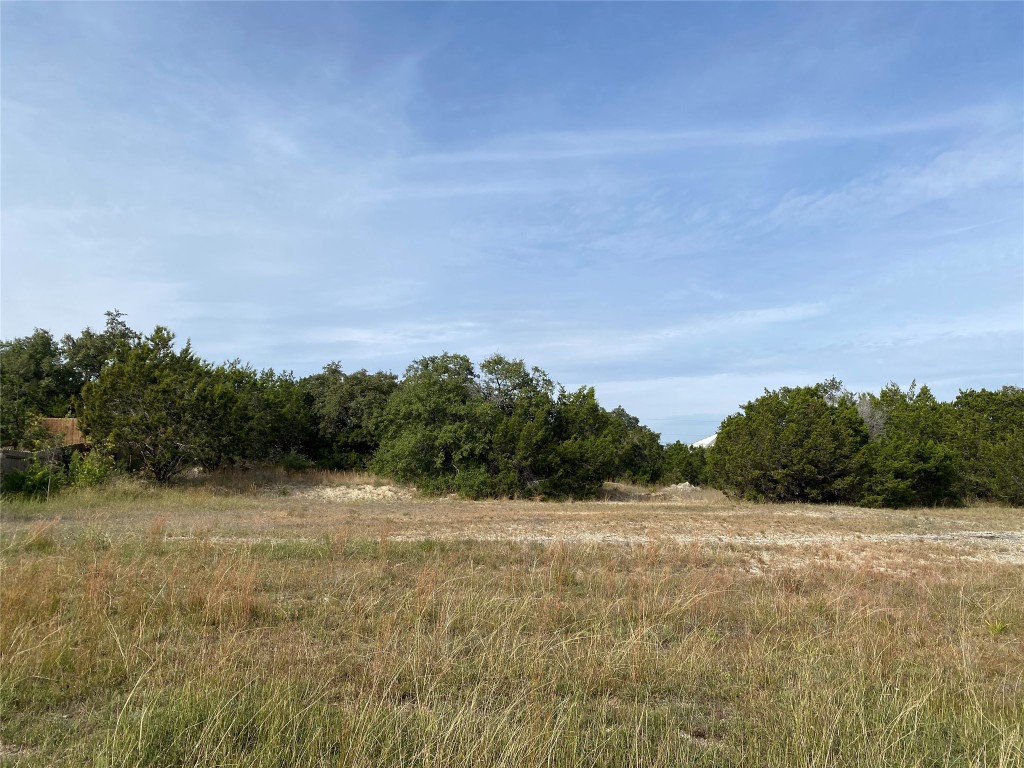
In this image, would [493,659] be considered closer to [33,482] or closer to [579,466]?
[33,482]

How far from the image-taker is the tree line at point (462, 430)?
26.4 metres

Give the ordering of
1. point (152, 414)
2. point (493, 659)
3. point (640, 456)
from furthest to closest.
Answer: point (640, 456)
point (152, 414)
point (493, 659)

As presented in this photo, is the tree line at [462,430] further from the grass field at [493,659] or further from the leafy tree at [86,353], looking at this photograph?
the grass field at [493,659]

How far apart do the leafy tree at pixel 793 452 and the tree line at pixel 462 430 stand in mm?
72

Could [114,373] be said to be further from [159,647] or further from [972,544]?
[972,544]

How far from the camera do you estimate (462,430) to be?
1254 inches

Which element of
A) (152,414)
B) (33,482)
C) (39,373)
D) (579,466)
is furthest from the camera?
(39,373)

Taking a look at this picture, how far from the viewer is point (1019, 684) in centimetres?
465

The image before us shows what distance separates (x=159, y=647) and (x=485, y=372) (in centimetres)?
3222

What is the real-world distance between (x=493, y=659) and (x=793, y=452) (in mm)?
27366

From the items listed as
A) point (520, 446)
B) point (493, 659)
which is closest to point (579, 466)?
point (520, 446)

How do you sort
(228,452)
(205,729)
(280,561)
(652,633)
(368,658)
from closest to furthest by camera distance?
(205,729) < (368,658) < (652,633) < (280,561) < (228,452)

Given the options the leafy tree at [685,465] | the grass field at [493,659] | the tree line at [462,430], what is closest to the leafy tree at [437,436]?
the tree line at [462,430]

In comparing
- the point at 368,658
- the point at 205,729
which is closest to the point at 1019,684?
the point at 368,658
